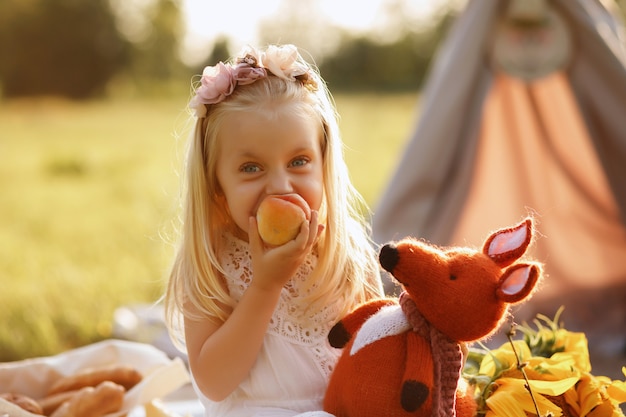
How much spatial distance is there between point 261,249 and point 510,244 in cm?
44

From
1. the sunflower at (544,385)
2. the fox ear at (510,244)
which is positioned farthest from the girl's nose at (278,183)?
the sunflower at (544,385)

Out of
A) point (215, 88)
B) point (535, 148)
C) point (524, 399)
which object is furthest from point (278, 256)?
point (535, 148)

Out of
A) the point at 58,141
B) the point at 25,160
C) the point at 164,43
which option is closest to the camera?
the point at 25,160

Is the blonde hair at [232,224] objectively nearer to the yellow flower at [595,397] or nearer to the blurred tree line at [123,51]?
the yellow flower at [595,397]

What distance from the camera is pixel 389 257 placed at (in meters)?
1.24

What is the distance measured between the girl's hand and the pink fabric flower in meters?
0.31

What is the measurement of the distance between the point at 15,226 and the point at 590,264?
13.0ft

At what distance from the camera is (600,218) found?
3.49m

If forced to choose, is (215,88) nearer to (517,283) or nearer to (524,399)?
(517,283)

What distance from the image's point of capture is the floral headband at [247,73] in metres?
1.48

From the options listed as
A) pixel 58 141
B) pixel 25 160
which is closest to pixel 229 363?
pixel 25 160

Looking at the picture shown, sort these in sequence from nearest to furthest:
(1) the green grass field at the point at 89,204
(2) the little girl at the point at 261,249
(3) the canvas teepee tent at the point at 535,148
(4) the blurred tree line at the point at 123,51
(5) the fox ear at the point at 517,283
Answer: (5) the fox ear at the point at 517,283
(2) the little girl at the point at 261,249
(3) the canvas teepee tent at the point at 535,148
(1) the green grass field at the point at 89,204
(4) the blurred tree line at the point at 123,51

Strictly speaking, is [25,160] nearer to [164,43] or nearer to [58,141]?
[58,141]

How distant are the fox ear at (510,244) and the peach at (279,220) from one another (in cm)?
34
